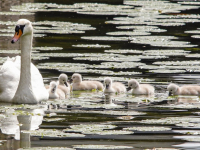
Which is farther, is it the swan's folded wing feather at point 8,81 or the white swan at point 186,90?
the white swan at point 186,90

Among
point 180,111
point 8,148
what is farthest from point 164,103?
point 8,148

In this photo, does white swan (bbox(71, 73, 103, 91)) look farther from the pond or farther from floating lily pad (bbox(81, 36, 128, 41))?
floating lily pad (bbox(81, 36, 128, 41))

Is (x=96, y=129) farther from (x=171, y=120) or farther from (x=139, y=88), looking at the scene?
(x=139, y=88)

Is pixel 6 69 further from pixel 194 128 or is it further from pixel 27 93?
pixel 194 128

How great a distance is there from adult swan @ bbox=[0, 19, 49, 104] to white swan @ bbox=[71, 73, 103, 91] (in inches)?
49.2

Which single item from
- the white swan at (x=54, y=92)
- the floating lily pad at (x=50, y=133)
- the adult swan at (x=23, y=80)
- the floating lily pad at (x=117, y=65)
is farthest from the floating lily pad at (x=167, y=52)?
the floating lily pad at (x=50, y=133)

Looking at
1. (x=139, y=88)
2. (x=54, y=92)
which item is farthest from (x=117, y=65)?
(x=54, y=92)

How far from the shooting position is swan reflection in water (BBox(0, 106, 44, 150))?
7.89m

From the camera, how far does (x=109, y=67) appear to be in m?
14.3

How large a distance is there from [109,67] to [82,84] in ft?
5.29

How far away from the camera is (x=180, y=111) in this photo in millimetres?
10234

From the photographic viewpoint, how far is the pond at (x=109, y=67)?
27.3 ft

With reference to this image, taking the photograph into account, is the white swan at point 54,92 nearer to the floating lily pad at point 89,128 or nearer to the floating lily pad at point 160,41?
the floating lily pad at point 89,128

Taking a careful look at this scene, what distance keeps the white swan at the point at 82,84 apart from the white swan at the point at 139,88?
0.67 m
